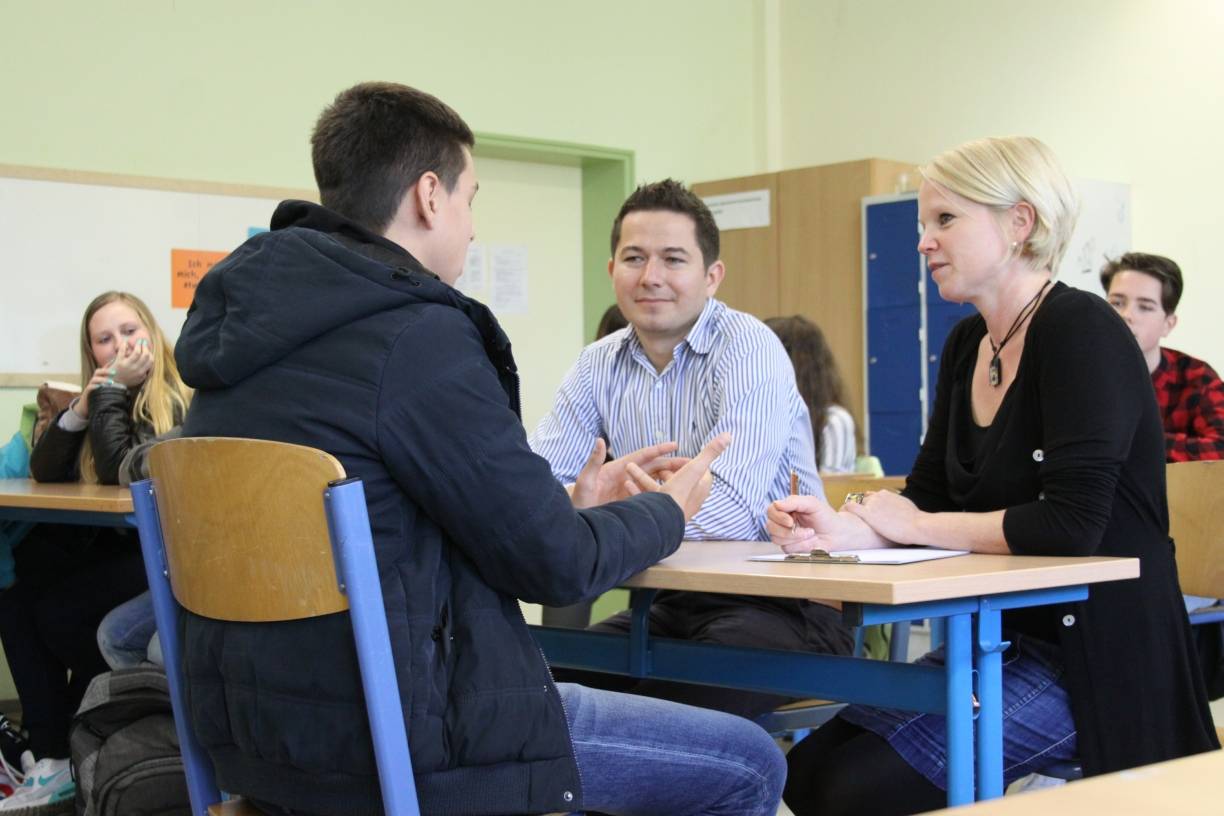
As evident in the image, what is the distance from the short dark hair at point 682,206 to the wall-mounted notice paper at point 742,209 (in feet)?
12.7

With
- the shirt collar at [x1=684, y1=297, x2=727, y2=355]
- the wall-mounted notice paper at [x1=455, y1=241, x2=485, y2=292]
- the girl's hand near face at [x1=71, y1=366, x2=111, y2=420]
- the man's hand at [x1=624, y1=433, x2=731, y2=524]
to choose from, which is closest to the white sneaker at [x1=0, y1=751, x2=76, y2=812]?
the girl's hand near face at [x1=71, y1=366, x2=111, y2=420]

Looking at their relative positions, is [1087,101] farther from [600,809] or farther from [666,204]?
[600,809]

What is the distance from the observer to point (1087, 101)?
5.85 metres

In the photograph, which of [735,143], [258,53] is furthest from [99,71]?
[735,143]

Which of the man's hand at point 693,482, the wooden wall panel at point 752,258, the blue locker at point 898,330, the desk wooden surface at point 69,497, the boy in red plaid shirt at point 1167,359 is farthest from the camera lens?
the wooden wall panel at point 752,258

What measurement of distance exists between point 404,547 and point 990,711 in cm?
75

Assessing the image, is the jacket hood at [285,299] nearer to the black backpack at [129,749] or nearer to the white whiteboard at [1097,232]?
the black backpack at [129,749]

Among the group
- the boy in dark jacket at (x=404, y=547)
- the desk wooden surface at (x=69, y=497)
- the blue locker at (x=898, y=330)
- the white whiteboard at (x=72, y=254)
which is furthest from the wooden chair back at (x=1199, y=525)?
the white whiteboard at (x=72, y=254)

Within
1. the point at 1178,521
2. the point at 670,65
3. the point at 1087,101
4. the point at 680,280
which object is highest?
the point at 670,65

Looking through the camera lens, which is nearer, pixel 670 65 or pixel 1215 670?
pixel 1215 670

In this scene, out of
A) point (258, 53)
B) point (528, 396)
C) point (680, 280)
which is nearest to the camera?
point (680, 280)

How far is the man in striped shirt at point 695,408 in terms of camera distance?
2262 mm

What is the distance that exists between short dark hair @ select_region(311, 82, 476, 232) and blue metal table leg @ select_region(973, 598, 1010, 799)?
0.86m

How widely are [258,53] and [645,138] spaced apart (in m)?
2.04
